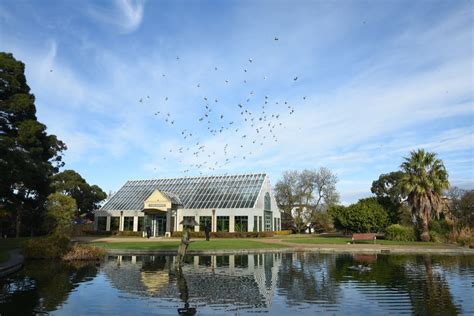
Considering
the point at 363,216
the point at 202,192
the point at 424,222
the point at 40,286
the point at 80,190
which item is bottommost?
the point at 40,286

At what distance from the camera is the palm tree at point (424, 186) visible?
3581 cm

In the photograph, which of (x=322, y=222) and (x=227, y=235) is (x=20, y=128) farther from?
(x=322, y=222)

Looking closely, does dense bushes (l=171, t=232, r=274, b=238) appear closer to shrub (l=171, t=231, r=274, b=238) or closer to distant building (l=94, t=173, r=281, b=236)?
shrub (l=171, t=231, r=274, b=238)

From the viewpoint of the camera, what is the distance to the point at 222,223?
49969 millimetres

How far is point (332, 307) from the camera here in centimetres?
988

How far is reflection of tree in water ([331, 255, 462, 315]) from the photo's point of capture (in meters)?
9.82

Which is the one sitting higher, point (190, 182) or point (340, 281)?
point (190, 182)

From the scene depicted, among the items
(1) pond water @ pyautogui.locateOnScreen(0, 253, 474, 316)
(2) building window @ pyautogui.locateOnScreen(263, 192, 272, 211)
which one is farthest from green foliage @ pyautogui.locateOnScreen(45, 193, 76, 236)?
(2) building window @ pyautogui.locateOnScreen(263, 192, 272, 211)

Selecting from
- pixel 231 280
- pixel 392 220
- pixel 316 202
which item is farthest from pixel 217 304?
pixel 316 202

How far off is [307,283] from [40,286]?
9269mm

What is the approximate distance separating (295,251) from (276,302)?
17.9 meters

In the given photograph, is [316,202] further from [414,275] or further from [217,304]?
[217,304]

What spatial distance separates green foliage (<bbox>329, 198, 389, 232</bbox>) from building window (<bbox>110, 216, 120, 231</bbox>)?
31.0m

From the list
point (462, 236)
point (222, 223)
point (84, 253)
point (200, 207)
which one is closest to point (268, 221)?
point (222, 223)
